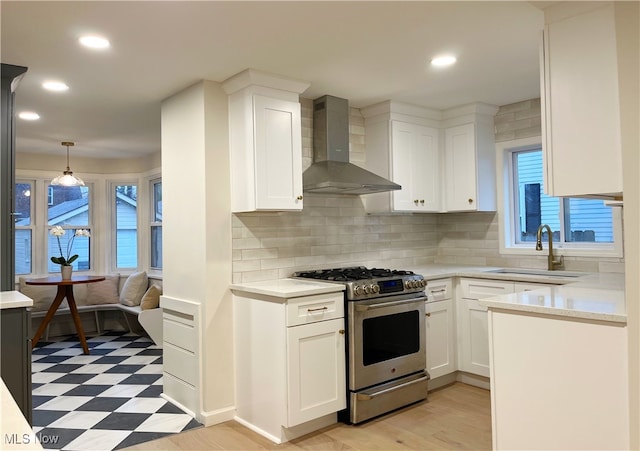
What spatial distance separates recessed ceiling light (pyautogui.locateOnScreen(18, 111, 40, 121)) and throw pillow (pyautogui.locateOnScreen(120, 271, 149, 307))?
2.39 metres

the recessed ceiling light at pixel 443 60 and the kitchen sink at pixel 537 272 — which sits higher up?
the recessed ceiling light at pixel 443 60

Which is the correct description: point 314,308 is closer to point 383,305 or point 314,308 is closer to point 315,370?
point 315,370

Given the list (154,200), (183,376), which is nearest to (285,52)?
(183,376)

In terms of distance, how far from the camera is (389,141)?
4062mm

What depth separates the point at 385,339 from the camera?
11.0 feet

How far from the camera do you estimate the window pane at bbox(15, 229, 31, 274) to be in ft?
19.8

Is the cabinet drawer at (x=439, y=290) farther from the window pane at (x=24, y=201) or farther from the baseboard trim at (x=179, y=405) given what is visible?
the window pane at (x=24, y=201)

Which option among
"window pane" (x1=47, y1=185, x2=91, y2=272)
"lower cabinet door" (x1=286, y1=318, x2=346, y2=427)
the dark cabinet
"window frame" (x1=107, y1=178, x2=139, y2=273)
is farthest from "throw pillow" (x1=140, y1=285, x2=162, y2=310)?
"lower cabinet door" (x1=286, y1=318, x2=346, y2=427)

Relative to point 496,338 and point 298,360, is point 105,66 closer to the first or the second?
point 298,360

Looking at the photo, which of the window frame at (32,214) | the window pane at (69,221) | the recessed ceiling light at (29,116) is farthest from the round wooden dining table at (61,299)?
the recessed ceiling light at (29,116)

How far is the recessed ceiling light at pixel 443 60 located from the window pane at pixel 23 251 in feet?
17.8

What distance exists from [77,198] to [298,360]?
4.83 meters

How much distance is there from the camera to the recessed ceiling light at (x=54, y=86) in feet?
10.8

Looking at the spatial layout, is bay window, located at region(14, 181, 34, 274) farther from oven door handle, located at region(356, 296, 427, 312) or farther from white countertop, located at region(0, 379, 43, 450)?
white countertop, located at region(0, 379, 43, 450)
